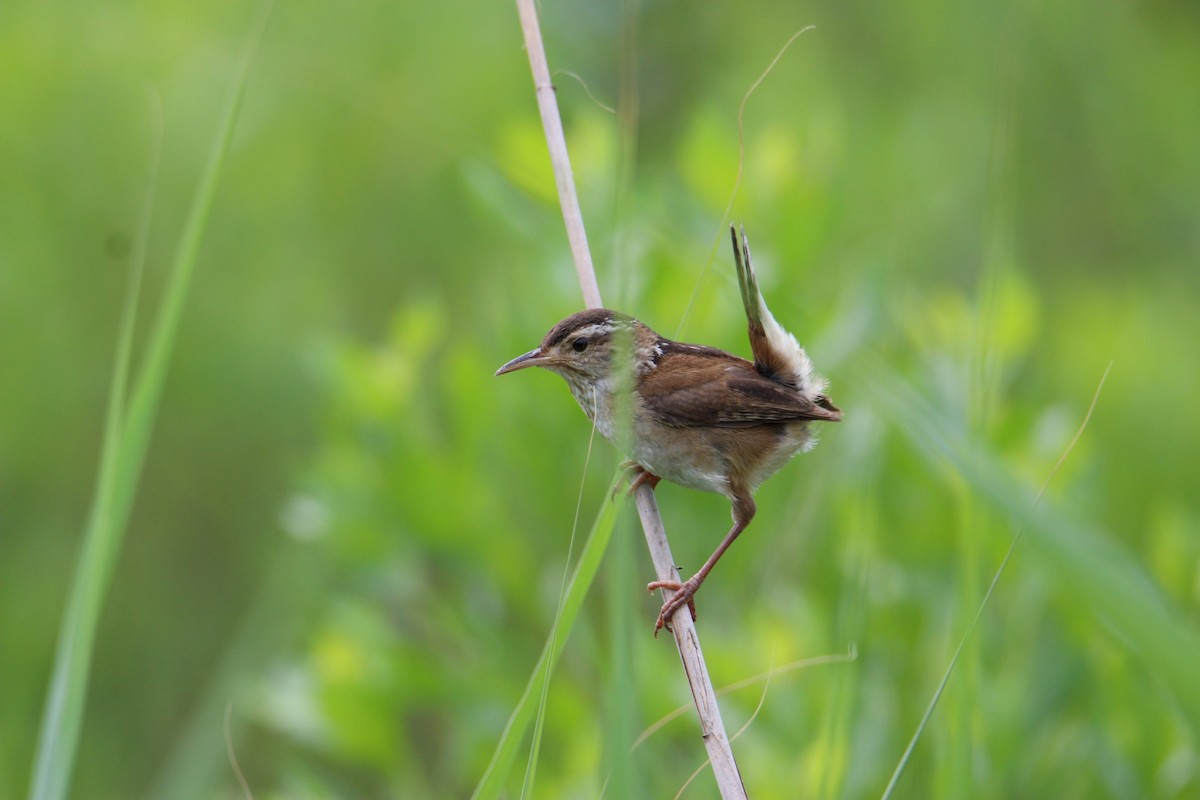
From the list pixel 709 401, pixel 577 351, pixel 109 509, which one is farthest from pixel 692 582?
pixel 109 509

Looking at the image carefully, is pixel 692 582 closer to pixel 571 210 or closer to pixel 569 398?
pixel 571 210

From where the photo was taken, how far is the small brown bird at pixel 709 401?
10.0 feet

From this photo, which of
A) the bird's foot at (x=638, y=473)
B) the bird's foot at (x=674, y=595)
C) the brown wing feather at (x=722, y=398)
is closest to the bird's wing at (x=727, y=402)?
the brown wing feather at (x=722, y=398)

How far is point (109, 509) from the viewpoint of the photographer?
6.30ft

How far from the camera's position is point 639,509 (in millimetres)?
2545

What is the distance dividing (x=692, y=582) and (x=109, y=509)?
4.20 ft

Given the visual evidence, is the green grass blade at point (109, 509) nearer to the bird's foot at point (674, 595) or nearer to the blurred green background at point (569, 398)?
the blurred green background at point (569, 398)

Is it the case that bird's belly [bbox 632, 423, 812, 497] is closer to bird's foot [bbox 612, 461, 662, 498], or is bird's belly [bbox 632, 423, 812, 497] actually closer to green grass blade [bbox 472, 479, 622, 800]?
bird's foot [bbox 612, 461, 662, 498]

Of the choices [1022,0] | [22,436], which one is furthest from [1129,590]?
[22,436]

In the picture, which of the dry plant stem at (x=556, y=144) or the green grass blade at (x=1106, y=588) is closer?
the green grass blade at (x=1106, y=588)

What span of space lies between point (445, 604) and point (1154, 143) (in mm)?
4772

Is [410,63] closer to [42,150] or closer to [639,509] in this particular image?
[42,150]

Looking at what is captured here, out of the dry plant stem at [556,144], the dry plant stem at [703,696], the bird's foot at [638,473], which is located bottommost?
the dry plant stem at [703,696]

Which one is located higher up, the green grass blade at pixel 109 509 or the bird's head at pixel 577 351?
the bird's head at pixel 577 351
